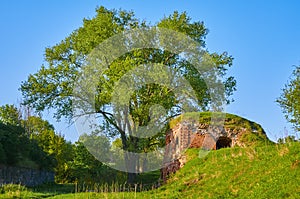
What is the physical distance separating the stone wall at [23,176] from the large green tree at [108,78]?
4.89m

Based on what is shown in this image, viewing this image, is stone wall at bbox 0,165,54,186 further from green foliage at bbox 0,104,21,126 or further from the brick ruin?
green foliage at bbox 0,104,21,126

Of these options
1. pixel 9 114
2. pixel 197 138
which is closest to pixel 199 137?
pixel 197 138

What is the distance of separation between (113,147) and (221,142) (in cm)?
1447

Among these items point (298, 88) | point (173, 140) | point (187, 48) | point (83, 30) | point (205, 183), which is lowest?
point (205, 183)

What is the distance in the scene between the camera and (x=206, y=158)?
19641 millimetres

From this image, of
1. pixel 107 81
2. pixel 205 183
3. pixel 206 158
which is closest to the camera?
pixel 205 183

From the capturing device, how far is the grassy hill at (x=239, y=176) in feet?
39.7

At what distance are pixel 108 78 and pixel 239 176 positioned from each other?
46.8 ft

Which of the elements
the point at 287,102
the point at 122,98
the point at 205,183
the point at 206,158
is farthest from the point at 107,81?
the point at 287,102

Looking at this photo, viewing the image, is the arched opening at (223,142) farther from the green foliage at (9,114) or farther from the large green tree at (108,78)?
the green foliage at (9,114)

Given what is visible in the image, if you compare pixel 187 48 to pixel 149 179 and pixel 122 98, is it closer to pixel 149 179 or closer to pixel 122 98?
pixel 122 98

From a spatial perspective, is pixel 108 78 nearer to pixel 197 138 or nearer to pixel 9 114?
pixel 197 138

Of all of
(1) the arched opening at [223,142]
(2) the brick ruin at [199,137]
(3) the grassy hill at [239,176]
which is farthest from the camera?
(1) the arched opening at [223,142]

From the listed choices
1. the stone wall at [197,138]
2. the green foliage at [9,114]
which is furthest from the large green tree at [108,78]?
the green foliage at [9,114]
